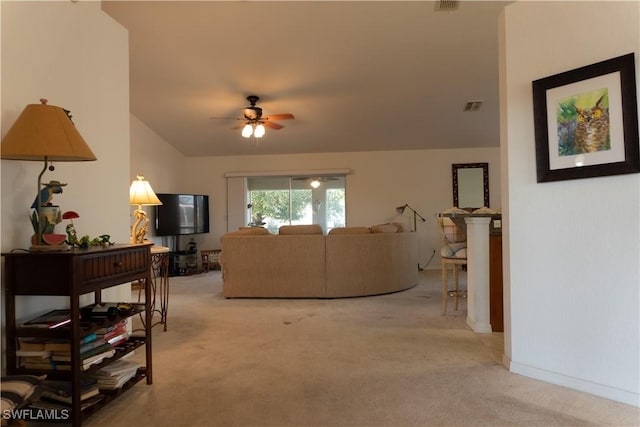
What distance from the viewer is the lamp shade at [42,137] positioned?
5.69 ft

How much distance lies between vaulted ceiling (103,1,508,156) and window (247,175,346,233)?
1.08m

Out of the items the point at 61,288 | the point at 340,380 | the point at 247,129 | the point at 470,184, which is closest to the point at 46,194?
the point at 61,288

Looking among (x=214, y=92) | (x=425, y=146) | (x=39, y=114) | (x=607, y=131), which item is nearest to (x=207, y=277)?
(x=214, y=92)

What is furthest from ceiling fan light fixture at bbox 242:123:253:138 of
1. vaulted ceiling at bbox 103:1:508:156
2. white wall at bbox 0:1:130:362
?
white wall at bbox 0:1:130:362

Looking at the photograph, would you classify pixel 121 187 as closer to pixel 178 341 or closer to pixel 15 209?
pixel 15 209

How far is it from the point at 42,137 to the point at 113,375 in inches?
48.7

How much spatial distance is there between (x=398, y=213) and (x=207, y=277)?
3.73 meters

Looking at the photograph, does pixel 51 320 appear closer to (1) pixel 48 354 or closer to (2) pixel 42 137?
(1) pixel 48 354

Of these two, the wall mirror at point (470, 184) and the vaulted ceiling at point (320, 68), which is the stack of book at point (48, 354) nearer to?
the vaulted ceiling at point (320, 68)

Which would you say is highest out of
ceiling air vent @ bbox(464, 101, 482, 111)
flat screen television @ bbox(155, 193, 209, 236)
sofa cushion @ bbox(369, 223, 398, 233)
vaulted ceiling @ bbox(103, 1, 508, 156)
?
vaulted ceiling @ bbox(103, 1, 508, 156)

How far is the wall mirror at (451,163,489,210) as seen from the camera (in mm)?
7562

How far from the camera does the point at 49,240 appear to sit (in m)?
1.86

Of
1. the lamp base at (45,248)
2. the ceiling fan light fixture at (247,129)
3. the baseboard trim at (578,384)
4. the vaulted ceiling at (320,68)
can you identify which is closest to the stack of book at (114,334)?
the lamp base at (45,248)

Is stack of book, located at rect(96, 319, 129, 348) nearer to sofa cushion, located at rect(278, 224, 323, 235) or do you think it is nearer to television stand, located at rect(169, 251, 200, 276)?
sofa cushion, located at rect(278, 224, 323, 235)
